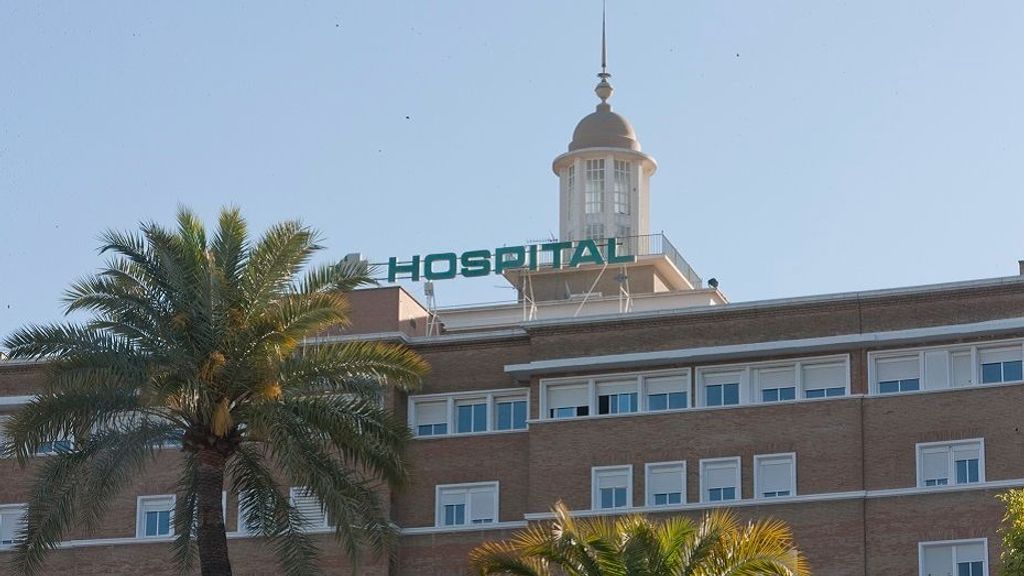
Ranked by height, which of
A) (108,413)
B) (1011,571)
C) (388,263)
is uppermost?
(388,263)

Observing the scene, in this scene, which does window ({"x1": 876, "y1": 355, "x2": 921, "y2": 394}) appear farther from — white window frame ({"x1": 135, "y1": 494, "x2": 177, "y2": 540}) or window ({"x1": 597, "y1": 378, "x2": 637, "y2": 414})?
white window frame ({"x1": 135, "y1": 494, "x2": 177, "y2": 540})

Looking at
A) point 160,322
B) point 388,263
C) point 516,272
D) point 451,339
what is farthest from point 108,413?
point 516,272

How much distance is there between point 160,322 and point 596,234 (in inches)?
1280

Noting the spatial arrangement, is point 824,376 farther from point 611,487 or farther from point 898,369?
point 611,487

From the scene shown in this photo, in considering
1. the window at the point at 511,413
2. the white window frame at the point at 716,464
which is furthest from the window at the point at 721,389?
the window at the point at 511,413

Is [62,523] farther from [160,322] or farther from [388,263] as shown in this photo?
[388,263]

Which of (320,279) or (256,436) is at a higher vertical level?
(320,279)

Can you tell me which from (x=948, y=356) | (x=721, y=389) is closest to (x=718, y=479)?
(x=721, y=389)

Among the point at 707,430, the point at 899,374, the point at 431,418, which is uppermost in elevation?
the point at 899,374

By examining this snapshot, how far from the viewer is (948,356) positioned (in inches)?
2303

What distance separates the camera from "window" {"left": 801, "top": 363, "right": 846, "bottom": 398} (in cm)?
5944

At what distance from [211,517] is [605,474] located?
15097 mm

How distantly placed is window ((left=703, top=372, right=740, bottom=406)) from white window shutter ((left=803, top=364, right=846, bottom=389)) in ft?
5.91

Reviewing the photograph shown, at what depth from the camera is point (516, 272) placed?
7606cm
